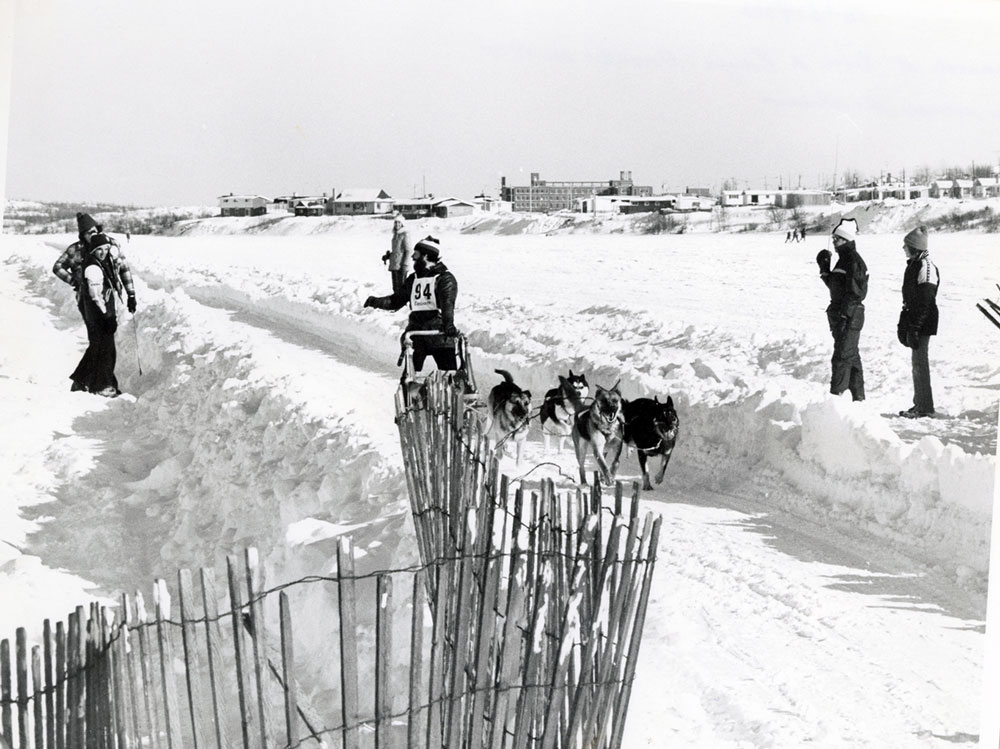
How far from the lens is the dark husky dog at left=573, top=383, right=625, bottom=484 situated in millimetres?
2996

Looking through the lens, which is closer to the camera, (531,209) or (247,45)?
(247,45)

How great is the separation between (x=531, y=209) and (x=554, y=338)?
383mm

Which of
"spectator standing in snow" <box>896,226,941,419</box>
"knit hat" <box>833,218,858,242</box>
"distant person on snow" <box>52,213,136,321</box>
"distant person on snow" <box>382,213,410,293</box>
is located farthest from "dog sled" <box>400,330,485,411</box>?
"spectator standing in snow" <box>896,226,941,419</box>

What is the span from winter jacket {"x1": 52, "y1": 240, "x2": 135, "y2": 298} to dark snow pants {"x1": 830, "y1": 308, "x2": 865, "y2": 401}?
1960 mm

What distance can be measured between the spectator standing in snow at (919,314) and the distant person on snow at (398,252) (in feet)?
4.74

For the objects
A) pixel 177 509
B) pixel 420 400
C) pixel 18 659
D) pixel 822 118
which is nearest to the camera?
pixel 18 659

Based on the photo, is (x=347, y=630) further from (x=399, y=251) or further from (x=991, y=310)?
(x=991, y=310)

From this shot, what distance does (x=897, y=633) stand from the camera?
3.00 m

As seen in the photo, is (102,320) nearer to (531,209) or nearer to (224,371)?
(224,371)

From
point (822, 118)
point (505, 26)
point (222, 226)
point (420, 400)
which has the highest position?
point (505, 26)

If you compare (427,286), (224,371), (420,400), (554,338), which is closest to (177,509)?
(224,371)

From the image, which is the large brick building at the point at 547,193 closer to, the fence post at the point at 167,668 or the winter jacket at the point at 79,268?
the winter jacket at the point at 79,268

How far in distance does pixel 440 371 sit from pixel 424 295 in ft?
0.70

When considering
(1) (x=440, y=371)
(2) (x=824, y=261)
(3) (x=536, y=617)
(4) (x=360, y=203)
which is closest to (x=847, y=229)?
(2) (x=824, y=261)
